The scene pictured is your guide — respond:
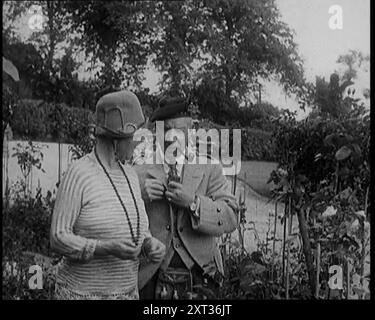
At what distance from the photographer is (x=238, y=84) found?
377 cm

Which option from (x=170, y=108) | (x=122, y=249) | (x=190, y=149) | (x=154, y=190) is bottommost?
(x=122, y=249)

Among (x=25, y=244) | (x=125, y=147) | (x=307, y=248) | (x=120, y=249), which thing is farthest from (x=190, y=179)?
(x=25, y=244)

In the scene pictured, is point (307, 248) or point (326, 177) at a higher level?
point (326, 177)

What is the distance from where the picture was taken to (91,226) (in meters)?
3.59

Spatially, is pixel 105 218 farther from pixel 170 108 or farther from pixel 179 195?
pixel 170 108

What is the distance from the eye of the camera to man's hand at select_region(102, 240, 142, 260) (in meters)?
3.59

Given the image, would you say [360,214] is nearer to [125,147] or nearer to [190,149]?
[190,149]

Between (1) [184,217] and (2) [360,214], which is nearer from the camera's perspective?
(1) [184,217]

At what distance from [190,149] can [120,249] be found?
0.48 metres

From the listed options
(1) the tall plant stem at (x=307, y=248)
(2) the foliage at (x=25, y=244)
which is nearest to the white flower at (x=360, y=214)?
(1) the tall plant stem at (x=307, y=248)
